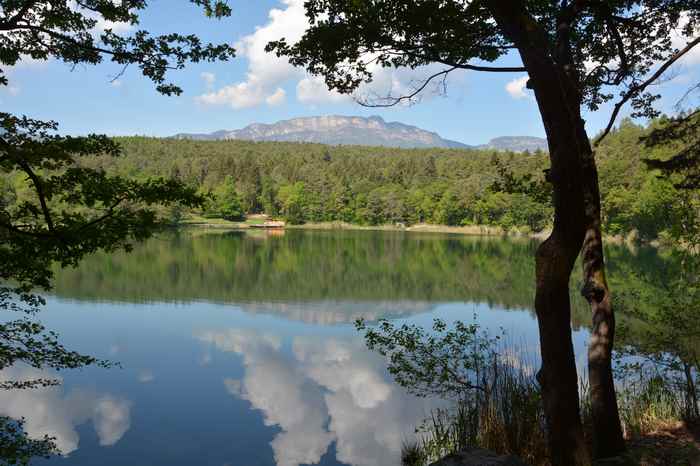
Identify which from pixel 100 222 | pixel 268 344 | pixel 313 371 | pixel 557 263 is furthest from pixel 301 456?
pixel 268 344

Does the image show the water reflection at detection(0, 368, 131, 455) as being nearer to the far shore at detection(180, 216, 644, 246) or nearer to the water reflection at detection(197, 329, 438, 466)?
the water reflection at detection(197, 329, 438, 466)

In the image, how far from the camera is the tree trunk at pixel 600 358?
15.5 ft

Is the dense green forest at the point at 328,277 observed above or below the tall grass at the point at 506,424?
below

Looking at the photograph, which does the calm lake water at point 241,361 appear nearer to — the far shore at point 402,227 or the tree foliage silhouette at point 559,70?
the tree foliage silhouette at point 559,70

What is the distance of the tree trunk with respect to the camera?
4.73 m

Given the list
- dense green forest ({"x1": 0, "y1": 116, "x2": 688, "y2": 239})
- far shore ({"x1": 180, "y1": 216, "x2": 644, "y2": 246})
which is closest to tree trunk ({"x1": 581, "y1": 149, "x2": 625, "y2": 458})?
dense green forest ({"x1": 0, "y1": 116, "x2": 688, "y2": 239})

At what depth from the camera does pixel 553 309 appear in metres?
3.84

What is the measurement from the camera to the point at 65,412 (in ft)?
31.4

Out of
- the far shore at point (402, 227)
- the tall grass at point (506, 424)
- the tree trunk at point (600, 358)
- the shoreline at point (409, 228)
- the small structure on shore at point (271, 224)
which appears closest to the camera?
the tree trunk at point (600, 358)

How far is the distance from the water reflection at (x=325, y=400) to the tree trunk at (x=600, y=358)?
3883mm

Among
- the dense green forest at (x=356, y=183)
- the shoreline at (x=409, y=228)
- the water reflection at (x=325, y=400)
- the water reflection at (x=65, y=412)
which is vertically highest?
the dense green forest at (x=356, y=183)

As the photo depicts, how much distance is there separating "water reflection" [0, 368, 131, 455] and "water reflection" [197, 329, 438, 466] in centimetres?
242

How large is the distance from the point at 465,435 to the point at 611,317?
2.31 metres

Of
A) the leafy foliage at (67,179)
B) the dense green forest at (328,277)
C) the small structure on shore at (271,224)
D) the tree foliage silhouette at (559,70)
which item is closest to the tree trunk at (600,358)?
the tree foliage silhouette at (559,70)
